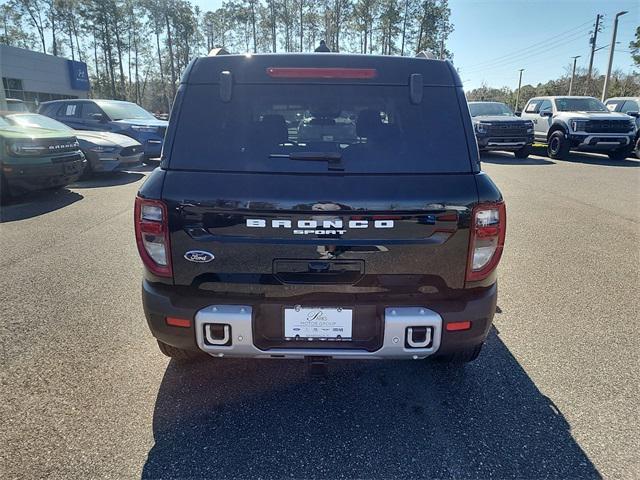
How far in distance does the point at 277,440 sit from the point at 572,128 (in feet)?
51.0

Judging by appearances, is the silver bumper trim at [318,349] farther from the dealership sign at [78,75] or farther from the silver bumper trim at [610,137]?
the dealership sign at [78,75]

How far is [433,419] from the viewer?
238 centimetres

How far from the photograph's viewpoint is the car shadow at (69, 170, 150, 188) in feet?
32.1

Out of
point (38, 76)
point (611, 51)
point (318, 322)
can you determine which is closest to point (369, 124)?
point (318, 322)

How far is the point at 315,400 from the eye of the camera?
2543 millimetres

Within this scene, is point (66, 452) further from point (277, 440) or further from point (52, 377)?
point (277, 440)

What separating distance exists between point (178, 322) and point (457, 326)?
1409 mm

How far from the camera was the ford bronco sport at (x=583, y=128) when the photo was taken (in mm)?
13938

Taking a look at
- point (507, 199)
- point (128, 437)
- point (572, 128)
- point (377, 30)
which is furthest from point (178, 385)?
point (377, 30)

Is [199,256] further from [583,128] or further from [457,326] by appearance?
[583,128]

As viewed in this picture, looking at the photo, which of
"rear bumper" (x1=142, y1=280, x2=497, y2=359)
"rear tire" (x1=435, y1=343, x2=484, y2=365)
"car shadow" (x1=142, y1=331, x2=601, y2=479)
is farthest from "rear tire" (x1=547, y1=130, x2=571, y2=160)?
"rear bumper" (x1=142, y1=280, x2=497, y2=359)

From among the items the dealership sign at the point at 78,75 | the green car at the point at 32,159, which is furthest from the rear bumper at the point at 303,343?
the dealership sign at the point at 78,75

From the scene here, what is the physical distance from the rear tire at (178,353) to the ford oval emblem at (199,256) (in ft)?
2.56

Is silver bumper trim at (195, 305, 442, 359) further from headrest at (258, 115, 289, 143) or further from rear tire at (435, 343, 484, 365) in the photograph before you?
headrest at (258, 115, 289, 143)
